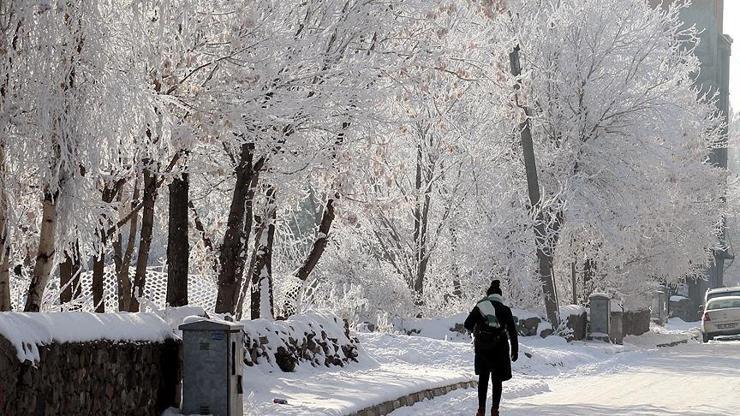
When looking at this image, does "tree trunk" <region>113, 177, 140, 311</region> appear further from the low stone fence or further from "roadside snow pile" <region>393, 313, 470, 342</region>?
"roadside snow pile" <region>393, 313, 470, 342</region>

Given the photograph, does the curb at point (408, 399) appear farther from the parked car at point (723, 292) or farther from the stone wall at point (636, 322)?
the parked car at point (723, 292)

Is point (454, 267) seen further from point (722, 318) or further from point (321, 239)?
point (321, 239)

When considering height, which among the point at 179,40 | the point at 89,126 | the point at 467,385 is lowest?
the point at 467,385

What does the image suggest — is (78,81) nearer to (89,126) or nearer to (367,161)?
(89,126)

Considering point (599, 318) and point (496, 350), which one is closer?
point (496, 350)

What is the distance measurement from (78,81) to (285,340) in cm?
689

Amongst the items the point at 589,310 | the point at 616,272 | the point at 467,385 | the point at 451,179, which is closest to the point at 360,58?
the point at 467,385

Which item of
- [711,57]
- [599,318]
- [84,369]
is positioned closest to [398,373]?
[84,369]

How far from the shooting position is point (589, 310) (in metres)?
38.8

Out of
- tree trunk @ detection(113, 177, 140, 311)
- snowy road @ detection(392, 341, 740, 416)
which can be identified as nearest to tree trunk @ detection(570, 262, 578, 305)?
snowy road @ detection(392, 341, 740, 416)

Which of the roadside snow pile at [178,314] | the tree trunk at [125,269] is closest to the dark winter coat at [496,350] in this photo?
the roadside snow pile at [178,314]

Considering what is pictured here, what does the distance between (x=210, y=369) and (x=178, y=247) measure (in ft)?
17.8

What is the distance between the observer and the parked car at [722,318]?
40.8m

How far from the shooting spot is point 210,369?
13.2 metres
